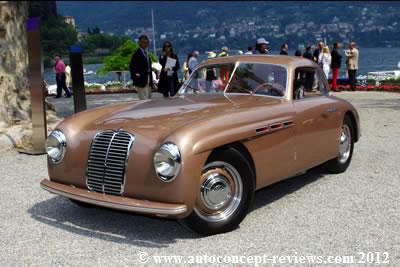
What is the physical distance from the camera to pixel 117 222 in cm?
503

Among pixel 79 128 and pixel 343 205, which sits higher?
pixel 79 128

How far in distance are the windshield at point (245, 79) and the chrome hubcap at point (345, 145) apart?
56.9 inches

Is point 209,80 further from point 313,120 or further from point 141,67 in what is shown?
point 141,67

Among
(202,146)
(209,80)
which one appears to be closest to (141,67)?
(209,80)

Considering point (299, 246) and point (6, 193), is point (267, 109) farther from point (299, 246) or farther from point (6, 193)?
point (6, 193)

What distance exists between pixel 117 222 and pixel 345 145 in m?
3.34

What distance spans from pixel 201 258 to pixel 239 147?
1105 millimetres

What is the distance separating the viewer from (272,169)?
198 inches

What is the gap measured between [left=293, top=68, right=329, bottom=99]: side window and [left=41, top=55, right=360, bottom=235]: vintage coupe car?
3 centimetres

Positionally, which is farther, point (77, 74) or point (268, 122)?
point (77, 74)

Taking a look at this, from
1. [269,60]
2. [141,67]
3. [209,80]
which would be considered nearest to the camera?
[269,60]

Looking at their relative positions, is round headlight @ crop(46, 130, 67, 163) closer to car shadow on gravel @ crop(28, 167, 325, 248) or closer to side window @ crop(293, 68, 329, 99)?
car shadow on gravel @ crop(28, 167, 325, 248)

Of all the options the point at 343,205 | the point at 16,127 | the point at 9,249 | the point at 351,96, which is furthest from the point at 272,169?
the point at 351,96

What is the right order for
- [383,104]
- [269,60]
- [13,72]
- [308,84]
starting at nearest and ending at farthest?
[269,60] < [308,84] < [13,72] < [383,104]
